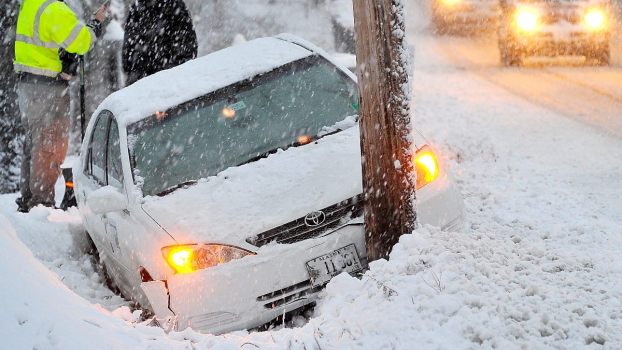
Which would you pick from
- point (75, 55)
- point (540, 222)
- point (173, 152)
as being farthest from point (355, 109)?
point (75, 55)

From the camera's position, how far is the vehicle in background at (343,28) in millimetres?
18266

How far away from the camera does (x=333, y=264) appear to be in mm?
4859

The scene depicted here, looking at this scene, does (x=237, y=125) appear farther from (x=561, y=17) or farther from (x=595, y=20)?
(x=595, y=20)

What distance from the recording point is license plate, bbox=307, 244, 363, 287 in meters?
4.80

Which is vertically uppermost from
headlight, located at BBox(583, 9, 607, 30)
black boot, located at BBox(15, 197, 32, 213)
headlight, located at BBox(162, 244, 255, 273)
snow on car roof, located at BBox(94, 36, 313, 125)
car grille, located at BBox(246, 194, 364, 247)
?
snow on car roof, located at BBox(94, 36, 313, 125)

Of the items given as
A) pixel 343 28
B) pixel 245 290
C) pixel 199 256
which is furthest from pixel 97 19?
pixel 343 28

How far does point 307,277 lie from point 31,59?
5.14m

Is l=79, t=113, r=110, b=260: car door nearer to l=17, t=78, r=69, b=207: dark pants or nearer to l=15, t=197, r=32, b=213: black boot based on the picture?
l=17, t=78, r=69, b=207: dark pants

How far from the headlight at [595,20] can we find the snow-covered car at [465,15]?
5.42 metres

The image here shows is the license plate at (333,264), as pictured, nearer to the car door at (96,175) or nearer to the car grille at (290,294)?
the car grille at (290,294)

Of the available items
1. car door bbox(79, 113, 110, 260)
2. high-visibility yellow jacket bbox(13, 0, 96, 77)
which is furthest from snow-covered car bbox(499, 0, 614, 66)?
car door bbox(79, 113, 110, 260)

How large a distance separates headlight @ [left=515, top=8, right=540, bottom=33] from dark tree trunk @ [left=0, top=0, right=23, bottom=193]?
929 cm

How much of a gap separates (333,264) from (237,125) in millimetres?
1451

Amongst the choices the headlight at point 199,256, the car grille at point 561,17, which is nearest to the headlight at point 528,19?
the car grille at point 561,17
